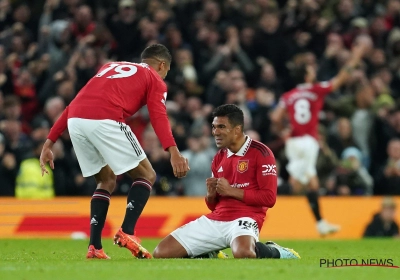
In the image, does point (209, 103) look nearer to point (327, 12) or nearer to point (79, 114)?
point (327, 12)

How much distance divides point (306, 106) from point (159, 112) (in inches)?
273

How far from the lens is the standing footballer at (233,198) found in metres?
8.52

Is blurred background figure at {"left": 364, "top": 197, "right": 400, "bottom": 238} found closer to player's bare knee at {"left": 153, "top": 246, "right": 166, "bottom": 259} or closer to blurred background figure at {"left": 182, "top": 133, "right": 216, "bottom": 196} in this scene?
blurred background figure at {"left": 182, "top": 133, "right": 216, "bottom": 196}

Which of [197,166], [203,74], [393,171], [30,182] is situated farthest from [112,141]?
[203,74]

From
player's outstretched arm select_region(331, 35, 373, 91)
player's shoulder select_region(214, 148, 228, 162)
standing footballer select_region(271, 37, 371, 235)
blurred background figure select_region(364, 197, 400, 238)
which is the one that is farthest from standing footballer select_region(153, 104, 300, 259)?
player's outstretched arm select_region(331, 35, 373, 91)

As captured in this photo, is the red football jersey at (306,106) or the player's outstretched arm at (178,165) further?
the red football jersey at (306,106)

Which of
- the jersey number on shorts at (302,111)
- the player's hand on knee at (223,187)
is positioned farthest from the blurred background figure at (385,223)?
the player's hand on knee at (223,187)

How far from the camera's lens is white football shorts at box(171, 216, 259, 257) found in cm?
852

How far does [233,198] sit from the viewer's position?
28.5 ft

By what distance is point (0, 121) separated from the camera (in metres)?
15.5

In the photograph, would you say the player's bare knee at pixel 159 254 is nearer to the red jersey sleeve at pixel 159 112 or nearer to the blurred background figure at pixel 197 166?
the red jersey sleeve at pixel 159 112

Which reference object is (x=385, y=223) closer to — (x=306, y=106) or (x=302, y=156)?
(x=302, y=156)

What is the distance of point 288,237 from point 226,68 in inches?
170

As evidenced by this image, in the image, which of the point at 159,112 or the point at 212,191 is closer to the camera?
the point at 159,112
